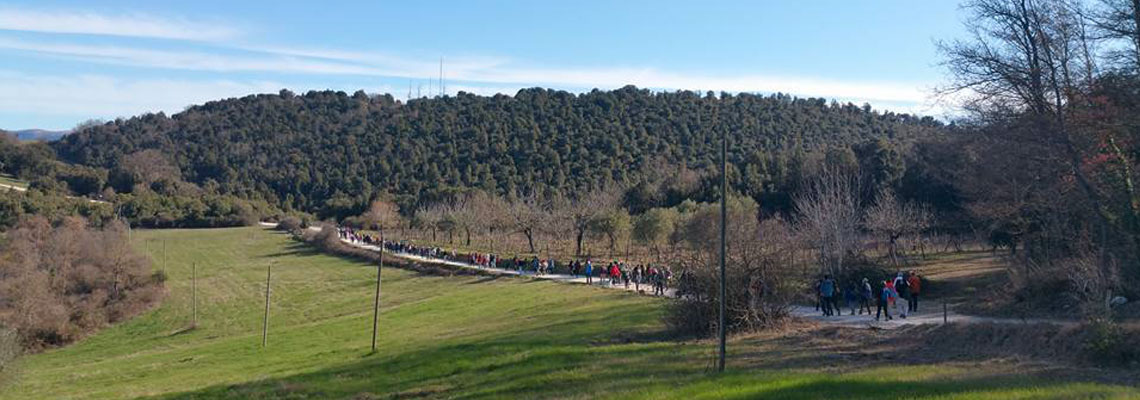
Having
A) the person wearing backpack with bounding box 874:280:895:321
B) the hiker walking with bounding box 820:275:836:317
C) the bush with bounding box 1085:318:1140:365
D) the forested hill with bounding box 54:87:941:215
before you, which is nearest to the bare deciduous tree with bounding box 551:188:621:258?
the forested hill with bounding box 54:87:941:215

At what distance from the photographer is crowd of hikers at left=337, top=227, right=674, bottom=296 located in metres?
35.5

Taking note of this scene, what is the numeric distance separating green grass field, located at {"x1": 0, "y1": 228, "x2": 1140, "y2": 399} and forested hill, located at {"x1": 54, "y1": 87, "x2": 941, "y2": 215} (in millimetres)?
53896

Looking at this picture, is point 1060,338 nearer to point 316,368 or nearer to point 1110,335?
point 1110,335

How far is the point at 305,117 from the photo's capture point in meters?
166

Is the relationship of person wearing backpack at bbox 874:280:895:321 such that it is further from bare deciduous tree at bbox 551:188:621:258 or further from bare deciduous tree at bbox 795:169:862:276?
bare deciduous tree at bbox 551:188:621:258

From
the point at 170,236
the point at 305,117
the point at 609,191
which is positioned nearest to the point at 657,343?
the point at 609,191

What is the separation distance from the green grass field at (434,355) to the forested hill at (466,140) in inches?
2122

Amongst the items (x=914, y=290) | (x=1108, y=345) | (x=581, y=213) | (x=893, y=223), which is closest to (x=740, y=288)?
(x=914, y=290)

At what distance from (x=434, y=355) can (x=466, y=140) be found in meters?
114

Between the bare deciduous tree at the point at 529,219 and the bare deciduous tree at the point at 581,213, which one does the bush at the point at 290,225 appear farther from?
the bare deciduous tree at the point at 581,213

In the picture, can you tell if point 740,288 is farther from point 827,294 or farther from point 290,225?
point 290,225

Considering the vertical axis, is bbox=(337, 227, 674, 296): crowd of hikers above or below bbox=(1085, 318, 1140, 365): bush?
below

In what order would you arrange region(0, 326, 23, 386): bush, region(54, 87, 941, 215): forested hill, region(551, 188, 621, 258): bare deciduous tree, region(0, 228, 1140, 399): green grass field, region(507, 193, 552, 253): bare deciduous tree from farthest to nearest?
1. region(54, 87, 941, 215): forested hill
2. region(507, 193, 552, 253): bare deciduous tree
3. region(551, 188, 621, 258): bare deciduous tree
4. region(0, 326, 23, 386): bush
5. region(0, 228, 1140, 399): green grass field

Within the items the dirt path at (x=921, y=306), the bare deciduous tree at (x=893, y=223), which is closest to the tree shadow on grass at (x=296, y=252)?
the dirt path at (x=921, y=306)
